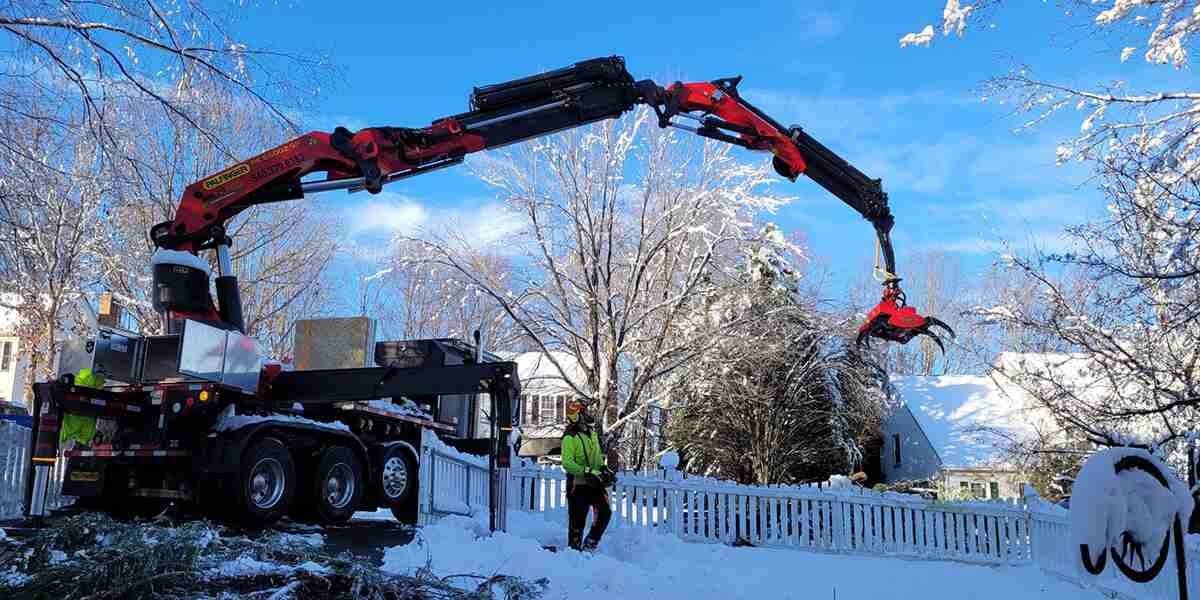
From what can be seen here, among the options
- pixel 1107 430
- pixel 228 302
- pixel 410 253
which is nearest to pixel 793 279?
pixel 410 253

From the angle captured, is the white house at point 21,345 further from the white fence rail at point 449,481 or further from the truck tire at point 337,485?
the white fence rail at point 449,481

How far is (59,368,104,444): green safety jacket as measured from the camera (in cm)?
1004

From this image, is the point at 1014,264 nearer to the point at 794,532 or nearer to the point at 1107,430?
the point at 1107,430

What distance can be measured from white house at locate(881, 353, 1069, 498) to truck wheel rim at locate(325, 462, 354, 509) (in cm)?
1587

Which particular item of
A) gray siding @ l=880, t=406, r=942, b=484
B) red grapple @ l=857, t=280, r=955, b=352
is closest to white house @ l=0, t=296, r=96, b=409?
red grapple @ l=857, t=280, r=955, b=352

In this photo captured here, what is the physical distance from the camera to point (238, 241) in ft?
90.6

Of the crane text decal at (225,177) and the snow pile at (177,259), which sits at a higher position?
the crane text decal at (225,177)

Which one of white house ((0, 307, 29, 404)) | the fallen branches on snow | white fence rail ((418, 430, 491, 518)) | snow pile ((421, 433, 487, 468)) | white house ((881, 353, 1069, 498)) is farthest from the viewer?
white house ((0, 307, 29, 404))

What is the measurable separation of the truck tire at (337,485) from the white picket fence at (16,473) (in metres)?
2.92

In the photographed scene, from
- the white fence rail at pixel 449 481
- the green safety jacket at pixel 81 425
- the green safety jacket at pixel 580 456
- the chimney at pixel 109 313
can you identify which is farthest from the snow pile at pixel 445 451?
the chimney at pixel 109 313

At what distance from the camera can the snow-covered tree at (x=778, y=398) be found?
23.6 m

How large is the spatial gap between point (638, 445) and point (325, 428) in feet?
48.6

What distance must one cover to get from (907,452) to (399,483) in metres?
21.2

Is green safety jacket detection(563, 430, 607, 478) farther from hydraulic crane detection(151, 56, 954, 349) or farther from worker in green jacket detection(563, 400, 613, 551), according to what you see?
hydraulic crane detection(151, 56, 954, 349)
